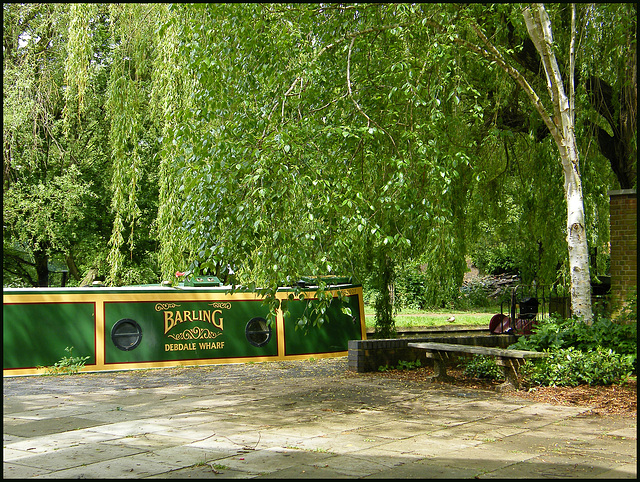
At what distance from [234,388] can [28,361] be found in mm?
3967

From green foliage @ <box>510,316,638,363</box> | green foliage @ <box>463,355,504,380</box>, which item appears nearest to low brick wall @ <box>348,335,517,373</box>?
green foliage @ <box>463,355,504,380</box>

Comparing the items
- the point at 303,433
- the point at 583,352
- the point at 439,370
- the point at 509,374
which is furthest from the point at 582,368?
the point at 303,433

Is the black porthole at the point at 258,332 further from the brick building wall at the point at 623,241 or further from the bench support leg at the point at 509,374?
the brick building wall at the point at 623,241

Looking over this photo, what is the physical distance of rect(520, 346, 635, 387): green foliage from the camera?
880 cm

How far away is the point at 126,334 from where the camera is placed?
40.3 feet

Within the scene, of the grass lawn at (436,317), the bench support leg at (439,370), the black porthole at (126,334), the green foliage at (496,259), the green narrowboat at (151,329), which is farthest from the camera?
the green foliage at (496,259)

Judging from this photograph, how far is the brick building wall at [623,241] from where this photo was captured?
34.0ft

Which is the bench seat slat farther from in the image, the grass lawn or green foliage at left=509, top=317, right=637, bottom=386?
the grass lawn

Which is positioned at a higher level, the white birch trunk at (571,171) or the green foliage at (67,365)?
the white birch trunk at (571,171)

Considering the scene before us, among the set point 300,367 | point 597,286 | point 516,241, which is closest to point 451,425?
point 300,367

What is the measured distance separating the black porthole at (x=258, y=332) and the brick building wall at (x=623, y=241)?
20.6 ft

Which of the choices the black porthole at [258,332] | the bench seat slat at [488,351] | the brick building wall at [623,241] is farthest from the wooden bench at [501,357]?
the black porthole at [258,332]

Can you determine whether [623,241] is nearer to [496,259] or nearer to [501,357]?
[501,357]

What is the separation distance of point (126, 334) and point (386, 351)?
4.61m
